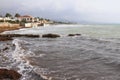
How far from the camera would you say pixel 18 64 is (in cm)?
1741

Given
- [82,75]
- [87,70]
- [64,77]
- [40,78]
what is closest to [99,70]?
[87,70]

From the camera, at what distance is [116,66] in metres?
17.3

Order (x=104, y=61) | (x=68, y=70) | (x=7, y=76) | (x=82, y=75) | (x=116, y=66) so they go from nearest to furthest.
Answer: (x=7, y=76), (x=82, y=75), (x=68, y=70), (x=116, y=66), (x=104, y=61)

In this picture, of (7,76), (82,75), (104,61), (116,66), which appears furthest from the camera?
(104,61)

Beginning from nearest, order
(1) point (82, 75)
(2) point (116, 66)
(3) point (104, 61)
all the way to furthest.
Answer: (1) point (82, 75), (2) point (116, 66), (3) point (104, 61)

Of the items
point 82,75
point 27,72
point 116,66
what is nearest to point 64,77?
point 82,75

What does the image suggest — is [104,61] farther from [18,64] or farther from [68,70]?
[18,64]

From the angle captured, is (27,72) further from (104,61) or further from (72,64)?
(104,61)

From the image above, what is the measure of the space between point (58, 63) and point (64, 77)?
4.50 m

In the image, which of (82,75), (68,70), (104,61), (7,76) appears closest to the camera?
(7,76)

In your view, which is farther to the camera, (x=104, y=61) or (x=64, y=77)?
(x=104, y=61)

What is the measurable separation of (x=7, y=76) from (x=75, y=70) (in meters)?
4.86

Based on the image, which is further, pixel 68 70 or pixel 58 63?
pixel 58 63

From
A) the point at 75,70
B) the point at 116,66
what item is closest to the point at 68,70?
the point at 75,70
